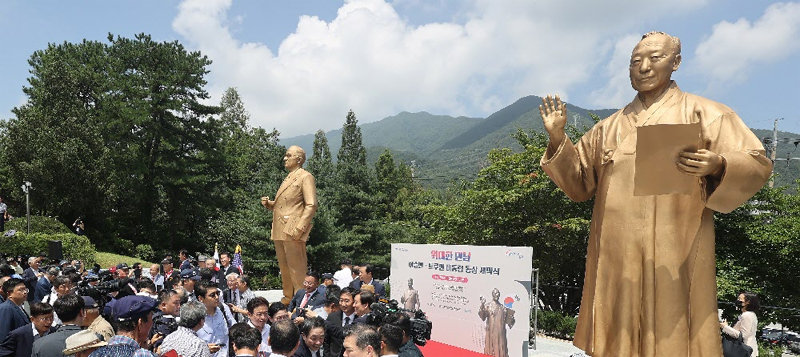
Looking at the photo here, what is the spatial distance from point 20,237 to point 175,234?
42.8ft

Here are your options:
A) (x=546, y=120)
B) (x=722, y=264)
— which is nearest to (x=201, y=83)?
(x=722, y=264)

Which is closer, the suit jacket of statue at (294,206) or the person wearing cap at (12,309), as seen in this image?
the person wearing cap at (12,309)

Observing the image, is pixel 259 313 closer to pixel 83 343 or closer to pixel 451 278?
pixel 83 343

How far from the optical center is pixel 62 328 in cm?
457

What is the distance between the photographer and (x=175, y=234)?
35.1m

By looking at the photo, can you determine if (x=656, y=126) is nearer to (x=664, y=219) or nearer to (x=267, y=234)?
(x=664, y=219)

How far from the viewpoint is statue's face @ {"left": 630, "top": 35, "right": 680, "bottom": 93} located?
146 inches

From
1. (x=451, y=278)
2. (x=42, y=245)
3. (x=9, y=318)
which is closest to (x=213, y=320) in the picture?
(x=9, y=318)

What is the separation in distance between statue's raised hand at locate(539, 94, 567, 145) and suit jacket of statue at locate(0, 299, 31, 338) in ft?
18.0

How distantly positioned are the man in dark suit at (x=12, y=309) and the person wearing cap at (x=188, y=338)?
211 centimetres

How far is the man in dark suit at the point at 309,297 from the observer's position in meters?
7.25

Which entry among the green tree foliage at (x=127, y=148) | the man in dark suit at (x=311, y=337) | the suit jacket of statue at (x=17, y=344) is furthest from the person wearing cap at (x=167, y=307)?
the green tree foliage at (x=127, y=148)

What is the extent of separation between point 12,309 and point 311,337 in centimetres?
325

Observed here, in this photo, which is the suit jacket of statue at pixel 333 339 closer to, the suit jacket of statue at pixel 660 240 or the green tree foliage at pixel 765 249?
the suit jacket of statue at pixel 660 240
